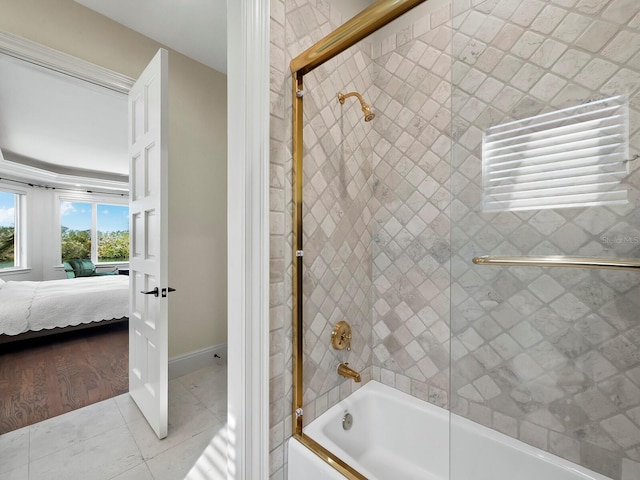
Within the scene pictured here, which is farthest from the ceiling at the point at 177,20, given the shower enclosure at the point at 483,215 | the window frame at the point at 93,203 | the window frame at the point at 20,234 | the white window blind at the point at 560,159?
the window frame at the point at 93,203

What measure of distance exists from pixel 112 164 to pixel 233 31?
18.9 feet

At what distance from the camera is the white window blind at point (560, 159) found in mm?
917

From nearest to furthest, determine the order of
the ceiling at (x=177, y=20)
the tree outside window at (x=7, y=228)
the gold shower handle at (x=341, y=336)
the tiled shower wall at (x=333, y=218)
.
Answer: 1. the tiled shower wall at (x=333, y=218)
2. the gold shower handle at (x=341, y=336)
3. the ceiling at (x=177, y=20)
4. the tree outside window at (x=7, y=228)

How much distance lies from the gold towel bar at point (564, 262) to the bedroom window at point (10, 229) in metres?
7.34

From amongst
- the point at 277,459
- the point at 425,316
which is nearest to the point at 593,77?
the point at 425,316

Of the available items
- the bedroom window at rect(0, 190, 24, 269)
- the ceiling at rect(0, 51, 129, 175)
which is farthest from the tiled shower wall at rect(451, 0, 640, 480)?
the bedroom window at rect(0, 190, 24, 269)

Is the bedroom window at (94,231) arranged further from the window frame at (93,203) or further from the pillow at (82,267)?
the pillow at (82,267)

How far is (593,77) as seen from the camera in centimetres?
96

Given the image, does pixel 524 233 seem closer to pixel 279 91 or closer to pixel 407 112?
pixel 407 112

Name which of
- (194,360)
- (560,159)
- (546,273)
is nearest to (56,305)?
(194,360)

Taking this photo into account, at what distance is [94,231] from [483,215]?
7.88m

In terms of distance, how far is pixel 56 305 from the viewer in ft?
10.7

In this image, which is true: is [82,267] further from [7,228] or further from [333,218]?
[333,218]

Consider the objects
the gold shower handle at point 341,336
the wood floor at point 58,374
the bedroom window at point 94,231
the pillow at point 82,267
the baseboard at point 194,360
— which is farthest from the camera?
the bedroom window at point 94,231
